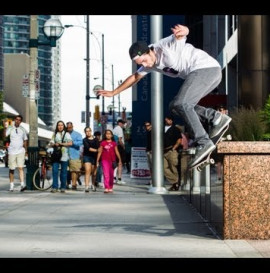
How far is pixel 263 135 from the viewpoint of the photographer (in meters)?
11.1

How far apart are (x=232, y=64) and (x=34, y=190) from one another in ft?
58.1

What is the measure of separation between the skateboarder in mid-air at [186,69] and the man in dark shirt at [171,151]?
13.6 metres

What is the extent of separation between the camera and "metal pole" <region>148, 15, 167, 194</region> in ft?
68.9

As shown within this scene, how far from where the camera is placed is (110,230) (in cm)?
1147

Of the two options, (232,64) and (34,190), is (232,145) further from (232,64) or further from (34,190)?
(232,64)

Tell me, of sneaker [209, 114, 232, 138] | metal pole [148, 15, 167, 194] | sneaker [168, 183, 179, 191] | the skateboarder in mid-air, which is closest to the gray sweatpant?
the skateboarder in mid-air

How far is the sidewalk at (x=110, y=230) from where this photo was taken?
8977 mm

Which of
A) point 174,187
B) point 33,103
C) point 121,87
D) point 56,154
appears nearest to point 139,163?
point 174,187

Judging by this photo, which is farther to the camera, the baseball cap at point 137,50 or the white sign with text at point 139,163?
the white sign with text at point 139,163

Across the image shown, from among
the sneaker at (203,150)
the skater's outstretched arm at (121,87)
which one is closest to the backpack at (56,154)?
the skater's outstretched arm at (121,87)

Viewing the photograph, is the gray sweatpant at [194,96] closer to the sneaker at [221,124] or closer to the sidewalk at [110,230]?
the sneaker at [221,124]

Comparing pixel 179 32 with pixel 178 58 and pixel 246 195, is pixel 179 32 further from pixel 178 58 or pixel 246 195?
pixel 246 195

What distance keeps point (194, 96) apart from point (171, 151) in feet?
46.3
